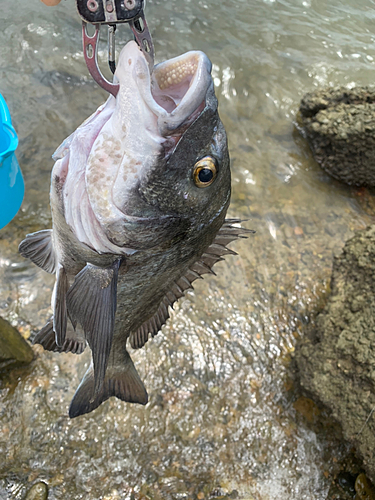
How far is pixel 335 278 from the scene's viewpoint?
3.50 m

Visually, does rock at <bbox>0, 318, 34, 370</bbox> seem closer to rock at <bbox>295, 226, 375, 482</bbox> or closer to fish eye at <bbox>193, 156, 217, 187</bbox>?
fish eye at <bbox>193, 156, 217, 187</bbox>

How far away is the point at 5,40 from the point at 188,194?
15.1ft

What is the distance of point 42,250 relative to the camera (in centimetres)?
205

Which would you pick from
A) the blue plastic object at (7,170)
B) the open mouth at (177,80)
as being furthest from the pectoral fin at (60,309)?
the open mouth at (177,80)

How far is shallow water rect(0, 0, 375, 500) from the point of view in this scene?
2643mm

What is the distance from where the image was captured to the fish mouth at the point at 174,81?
1217mm

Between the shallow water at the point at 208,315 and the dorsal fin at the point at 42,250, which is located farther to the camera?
the shallow water at the point at 208,315

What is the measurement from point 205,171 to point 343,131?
3778 millimetres

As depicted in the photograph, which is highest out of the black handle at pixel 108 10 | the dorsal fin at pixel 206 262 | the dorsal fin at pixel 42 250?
the black handle at pixel 108 10

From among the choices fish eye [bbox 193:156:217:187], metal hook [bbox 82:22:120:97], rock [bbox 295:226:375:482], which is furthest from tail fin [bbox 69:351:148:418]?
metal hook [bbox 82:22:120:97]

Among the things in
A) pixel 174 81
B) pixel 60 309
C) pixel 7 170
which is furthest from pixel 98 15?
pixel 7 170

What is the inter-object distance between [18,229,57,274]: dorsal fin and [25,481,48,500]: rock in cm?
A: 141

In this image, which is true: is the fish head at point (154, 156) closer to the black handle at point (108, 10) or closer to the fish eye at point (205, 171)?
the fish eye at point (205, 171)

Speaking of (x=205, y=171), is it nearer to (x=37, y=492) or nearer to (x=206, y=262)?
(x=206, y=262)
